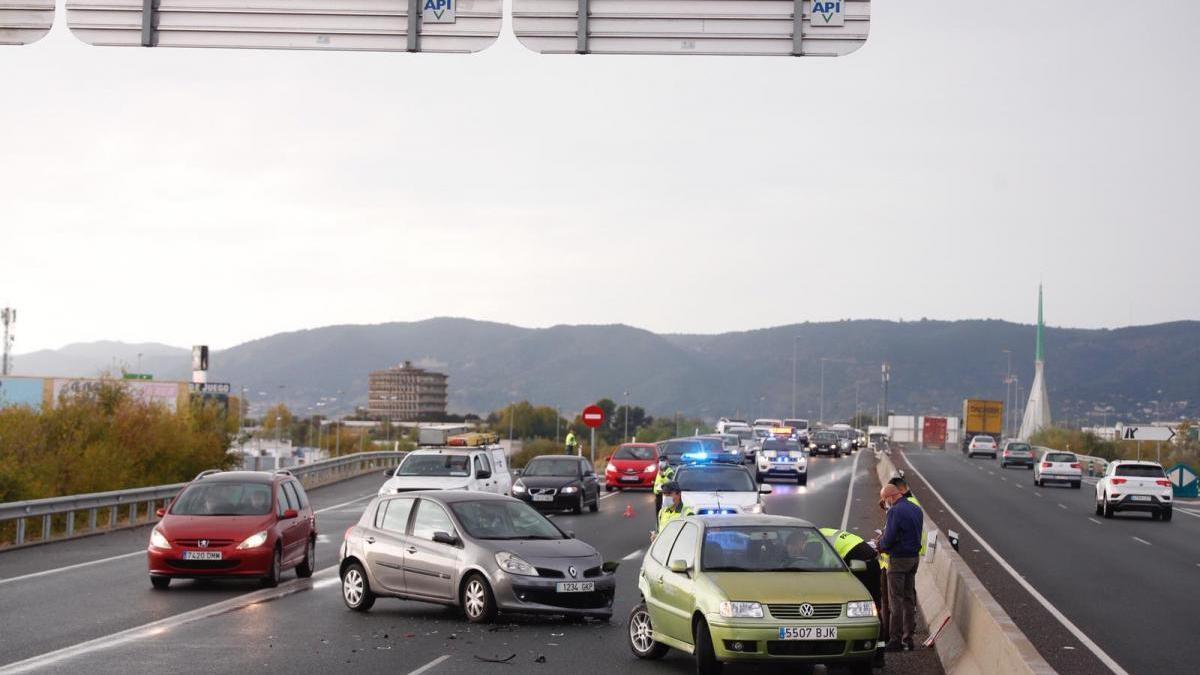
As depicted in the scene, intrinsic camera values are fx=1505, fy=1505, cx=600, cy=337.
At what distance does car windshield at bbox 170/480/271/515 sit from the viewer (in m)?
21.3

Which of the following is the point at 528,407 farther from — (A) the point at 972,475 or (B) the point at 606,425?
(A) the point at 972,475

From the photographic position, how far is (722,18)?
45.2 ft

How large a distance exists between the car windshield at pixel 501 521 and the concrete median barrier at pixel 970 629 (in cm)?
469

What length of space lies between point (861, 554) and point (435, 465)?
60.9ft

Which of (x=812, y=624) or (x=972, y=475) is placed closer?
(x=812, y=624)

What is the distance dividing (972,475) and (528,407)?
121629 millimetres

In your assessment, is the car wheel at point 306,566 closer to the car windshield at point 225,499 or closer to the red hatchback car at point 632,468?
the car windshield at point 225,499

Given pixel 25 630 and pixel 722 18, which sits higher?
pixel 722 18

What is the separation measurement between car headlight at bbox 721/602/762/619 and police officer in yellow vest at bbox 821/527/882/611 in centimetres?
176

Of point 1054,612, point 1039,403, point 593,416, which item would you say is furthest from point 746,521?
point 1039,403

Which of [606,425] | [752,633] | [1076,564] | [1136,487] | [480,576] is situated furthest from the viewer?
[606,425]

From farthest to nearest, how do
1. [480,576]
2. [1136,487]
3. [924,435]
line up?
[924,435] < [1136,487] < [480,576]

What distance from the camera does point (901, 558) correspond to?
582 inches

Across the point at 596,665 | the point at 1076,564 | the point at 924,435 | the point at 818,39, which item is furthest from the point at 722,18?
the point at 924,435
